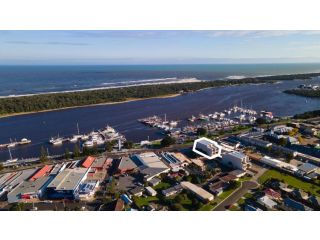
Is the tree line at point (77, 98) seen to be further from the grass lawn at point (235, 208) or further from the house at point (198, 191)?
the grass lawn at point (235, 208)

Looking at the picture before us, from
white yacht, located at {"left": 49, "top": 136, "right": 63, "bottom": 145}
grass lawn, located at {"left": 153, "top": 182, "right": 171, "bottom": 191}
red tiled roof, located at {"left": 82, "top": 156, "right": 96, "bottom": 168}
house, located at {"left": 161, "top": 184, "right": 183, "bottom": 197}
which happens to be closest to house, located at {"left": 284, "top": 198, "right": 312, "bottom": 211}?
house, located at {"left": 161, "top": 184, "right": 183, "bottom": 197}

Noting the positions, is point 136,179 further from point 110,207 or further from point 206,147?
point 206,147

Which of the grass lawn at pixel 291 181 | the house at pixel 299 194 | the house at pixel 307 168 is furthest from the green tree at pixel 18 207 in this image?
the house at pixel 307 168

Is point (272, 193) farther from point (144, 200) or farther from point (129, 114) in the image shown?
point (129, 114)

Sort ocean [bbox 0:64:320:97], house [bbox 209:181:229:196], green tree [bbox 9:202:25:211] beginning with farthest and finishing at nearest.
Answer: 1. ocean [bbox 0:64:320:97]
2. house [bbox 209:181:229:196]
3. green tree [bbox 9:202:25:211]

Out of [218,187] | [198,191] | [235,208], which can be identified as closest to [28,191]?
[198,191]

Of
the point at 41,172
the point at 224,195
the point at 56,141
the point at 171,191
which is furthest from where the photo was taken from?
the point at 56,141

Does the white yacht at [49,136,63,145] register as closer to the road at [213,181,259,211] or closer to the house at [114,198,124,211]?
the house at [114,198,124,211]
